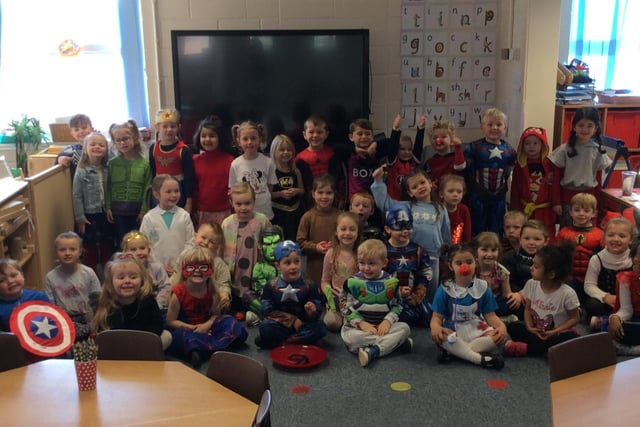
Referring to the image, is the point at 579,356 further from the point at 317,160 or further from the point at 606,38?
the point at 606,38

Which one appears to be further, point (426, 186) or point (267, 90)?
point (267, 90)

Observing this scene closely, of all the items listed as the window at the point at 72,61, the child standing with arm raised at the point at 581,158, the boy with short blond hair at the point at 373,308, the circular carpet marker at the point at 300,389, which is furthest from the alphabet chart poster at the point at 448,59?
the circular carpet marker at the point at 300,389

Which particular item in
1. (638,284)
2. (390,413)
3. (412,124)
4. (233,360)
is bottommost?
(390,413)

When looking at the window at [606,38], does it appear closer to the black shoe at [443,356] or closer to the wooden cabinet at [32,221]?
the black shoe at [443,356]

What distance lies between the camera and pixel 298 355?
3.74 metres

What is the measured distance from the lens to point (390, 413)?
3.20 meters

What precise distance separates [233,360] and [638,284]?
245 centimetres

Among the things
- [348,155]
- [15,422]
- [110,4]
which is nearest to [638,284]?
[348,155]

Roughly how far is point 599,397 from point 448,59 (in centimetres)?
423

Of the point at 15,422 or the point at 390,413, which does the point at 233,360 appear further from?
the point at 390,413

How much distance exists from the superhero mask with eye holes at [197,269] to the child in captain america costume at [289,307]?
39 cm

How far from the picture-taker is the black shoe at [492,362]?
11.8 ft

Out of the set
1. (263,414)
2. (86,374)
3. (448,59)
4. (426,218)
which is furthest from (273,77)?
(263,414)

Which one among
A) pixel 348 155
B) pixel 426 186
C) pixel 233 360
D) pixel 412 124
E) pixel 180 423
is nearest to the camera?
pixel 180 423
